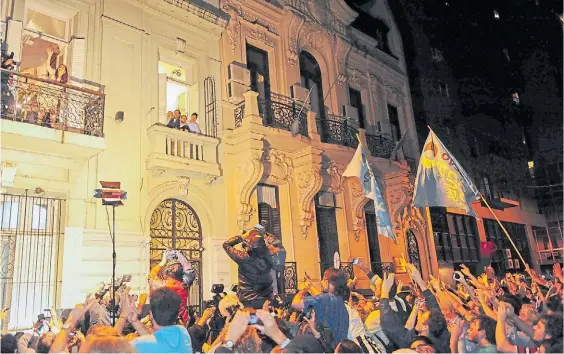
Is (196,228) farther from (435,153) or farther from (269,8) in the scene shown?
(269,8)

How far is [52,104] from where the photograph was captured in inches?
352

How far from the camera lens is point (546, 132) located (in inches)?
1188

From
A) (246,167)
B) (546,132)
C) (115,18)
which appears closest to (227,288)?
(246,167)

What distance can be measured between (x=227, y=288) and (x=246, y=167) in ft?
10.3

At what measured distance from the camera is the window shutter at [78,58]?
9.91 m

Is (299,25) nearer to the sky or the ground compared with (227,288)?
nearer to the sky

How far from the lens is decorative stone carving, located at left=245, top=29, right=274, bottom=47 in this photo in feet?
45.6

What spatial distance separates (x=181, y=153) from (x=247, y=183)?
195cm

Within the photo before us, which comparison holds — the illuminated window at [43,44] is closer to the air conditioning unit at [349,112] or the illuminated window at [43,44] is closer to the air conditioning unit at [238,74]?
the air conditioning unit at [238,74]

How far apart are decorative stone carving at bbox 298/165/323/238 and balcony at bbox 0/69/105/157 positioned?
6066mm

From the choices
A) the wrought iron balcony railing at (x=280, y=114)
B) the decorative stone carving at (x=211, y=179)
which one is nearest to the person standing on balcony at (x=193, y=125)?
the decorative stone carving at (x=211, y=179)

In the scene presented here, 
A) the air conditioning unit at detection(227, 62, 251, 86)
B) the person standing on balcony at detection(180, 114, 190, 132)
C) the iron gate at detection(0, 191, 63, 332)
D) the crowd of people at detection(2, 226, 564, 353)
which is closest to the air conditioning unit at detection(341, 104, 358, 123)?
the air conditioning unit at detection(227, 62, 251, 86)

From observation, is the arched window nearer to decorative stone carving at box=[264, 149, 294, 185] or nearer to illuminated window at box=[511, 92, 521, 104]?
decorative stone carving at box=[264, 149, 294, 185]

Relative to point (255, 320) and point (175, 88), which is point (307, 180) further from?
point (255, 320)
